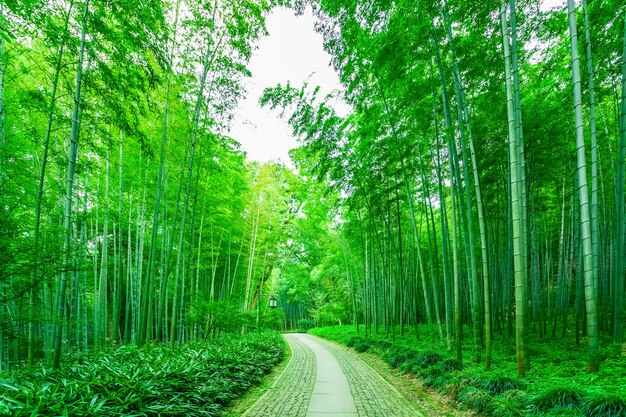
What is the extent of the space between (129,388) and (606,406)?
369 cm

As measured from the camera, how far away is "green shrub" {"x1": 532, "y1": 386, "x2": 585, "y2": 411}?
2.47 m

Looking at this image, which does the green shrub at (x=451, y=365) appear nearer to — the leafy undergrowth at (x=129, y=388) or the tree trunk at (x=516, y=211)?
the tree trunk at (x=516, y=211)

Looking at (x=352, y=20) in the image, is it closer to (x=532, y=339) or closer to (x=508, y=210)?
(x=508, y=210)

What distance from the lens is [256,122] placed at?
20.7 ft

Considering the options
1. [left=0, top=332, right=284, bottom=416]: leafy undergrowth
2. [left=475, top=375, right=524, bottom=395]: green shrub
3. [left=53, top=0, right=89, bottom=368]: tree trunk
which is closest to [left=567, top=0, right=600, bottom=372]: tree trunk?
[left=475, top=375, right=524, bottom=395]: green shrub

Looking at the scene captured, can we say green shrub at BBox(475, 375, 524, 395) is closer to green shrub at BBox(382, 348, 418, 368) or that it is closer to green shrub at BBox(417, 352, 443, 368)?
green shrub at BBox(417, 352, 443, 368)

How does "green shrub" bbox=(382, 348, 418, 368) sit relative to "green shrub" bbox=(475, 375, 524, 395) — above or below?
below

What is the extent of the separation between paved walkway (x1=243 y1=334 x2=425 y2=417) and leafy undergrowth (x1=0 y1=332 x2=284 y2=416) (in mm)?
516

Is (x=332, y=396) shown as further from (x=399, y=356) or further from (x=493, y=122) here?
(x=493, y=122)

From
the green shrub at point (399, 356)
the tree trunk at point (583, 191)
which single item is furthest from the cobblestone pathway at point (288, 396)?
the tree trunk at point (583, 191)

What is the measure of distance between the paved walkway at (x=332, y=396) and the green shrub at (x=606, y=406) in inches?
56.5

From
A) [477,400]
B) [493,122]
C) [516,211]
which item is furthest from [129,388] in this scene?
[493,122]

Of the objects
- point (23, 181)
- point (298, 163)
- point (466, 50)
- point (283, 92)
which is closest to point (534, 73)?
point (466, 50)

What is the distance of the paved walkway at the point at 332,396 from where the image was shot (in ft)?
10.3
